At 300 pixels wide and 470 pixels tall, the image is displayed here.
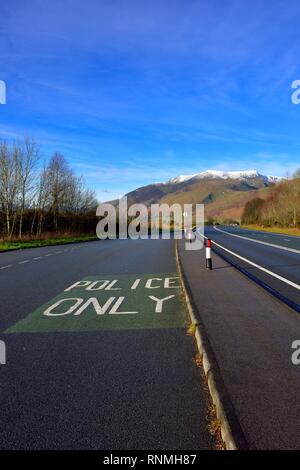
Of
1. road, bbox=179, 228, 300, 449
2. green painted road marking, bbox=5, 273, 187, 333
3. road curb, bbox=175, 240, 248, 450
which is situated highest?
road curb, bbox=175, 240, 248, 450

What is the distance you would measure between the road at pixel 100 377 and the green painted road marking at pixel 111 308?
0.06ft

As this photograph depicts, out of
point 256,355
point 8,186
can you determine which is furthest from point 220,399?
point 8,186

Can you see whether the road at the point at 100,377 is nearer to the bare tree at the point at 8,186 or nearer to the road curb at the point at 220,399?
the road curb at the point at 220,399

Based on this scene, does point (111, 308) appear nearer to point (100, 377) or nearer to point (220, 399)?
point (100, 377)

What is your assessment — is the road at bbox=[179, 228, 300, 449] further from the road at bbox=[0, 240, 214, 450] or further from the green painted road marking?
the green painted road marking

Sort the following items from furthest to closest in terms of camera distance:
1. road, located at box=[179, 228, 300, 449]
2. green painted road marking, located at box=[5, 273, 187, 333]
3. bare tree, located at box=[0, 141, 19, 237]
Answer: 1. bare tree, located at box=[0, 141, 19, 237]
2. green painted road marking, located at box=[5, 273, 187, 333]
3. road, located at box=[179, 228, 300, 449]

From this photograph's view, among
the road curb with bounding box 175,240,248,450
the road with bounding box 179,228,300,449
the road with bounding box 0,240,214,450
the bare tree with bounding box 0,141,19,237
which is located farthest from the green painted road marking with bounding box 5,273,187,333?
the bare tree with bounding box 0,141,19,237

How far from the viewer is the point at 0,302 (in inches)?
352

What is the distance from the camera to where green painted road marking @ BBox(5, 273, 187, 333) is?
6.81 meters

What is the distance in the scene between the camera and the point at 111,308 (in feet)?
26.8

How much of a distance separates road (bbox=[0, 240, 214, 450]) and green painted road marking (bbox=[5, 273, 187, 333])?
2 cm

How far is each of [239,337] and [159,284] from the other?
5.69 m

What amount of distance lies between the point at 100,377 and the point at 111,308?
3716 millimetres

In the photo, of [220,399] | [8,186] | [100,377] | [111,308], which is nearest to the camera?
[220,399]
